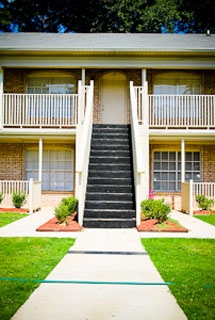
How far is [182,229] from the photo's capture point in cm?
829

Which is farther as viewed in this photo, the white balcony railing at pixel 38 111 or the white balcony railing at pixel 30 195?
the white balcony railing at pixel 38 111

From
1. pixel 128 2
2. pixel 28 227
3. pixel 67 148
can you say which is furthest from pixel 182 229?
pixel 128 2

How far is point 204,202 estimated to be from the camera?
1270 centimetres

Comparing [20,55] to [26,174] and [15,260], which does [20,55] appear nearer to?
[26,174]

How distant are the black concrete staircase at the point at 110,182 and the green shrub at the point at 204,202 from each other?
3298 mm

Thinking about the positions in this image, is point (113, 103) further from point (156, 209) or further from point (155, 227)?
point (155, 227)

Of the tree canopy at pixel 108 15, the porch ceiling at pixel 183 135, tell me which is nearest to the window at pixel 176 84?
the porch ceiling at pixel 183 135

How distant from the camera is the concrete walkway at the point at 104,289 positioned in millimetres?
3533

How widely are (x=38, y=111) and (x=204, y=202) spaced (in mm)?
7317

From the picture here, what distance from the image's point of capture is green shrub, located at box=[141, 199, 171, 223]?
9.02 m

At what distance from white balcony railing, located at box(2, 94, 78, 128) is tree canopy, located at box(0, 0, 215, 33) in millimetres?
15018

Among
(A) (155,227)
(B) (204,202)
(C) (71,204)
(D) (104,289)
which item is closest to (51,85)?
(C) (71,204)

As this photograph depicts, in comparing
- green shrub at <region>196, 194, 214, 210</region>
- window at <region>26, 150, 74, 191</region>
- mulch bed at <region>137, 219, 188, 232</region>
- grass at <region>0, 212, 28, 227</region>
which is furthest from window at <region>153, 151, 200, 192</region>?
grass at <region>0, 212, 28, 227</region>

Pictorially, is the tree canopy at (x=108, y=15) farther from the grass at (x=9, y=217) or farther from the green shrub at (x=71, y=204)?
the green shrub at (x=71, y=204)
